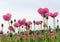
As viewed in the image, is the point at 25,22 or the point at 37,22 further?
the point at 37,22

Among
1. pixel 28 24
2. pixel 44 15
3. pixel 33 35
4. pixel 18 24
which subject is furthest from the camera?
pixel 33 35

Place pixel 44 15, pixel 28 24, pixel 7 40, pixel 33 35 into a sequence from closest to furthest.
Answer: pixel 44 15 < pixel 28 24 < pixel 7 40 < pixel 33 35

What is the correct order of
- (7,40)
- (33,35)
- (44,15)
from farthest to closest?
1. (33,35)
2. (7,40)
3. (44,15)

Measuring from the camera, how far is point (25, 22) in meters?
4.21

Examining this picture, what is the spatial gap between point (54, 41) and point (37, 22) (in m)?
0.84

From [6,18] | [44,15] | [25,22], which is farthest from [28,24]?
[44,15]

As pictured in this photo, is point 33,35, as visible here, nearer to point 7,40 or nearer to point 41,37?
point 41,37

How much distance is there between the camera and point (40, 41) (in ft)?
18.2

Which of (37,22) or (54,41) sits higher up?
(37,22)

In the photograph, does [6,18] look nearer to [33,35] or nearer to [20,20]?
[20,20]

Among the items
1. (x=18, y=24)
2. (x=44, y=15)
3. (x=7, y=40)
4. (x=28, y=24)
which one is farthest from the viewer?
(x=7, y=40)

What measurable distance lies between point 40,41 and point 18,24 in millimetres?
1634

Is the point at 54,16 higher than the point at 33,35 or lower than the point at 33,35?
higher

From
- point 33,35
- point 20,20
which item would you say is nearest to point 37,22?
point 33,35
